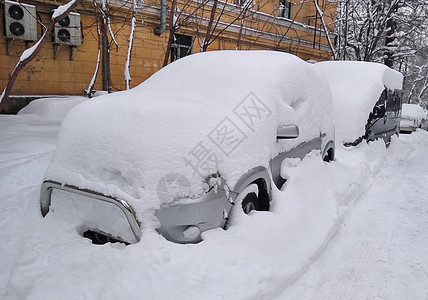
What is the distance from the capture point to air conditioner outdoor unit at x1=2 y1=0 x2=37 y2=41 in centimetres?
844

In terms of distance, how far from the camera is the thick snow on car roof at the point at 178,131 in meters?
2.21

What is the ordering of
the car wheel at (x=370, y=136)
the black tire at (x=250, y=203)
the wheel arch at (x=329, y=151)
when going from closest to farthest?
the black tire at (x=250, y=203) → the wheel arch at (x=329, y=151) → the car wheel at (x=370, y=136)

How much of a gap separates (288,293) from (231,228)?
0.60 meters

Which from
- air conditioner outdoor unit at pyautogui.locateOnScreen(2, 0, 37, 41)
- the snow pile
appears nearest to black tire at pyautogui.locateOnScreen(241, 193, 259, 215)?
the snow pile

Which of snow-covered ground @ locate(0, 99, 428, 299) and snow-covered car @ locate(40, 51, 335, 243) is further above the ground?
snow-covered car @ locate(40, 51, 335, 243)

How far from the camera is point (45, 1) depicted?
908cm

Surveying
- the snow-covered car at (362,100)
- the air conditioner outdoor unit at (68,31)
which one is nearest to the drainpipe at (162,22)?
the air conditioner outdoor unit at (68,31)

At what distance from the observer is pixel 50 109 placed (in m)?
7.66

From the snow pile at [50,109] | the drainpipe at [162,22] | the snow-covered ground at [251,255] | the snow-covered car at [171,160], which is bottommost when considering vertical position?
the snow-covered ground at [251,255]

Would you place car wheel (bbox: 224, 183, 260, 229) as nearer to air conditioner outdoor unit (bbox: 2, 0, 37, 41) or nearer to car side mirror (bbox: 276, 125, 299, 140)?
car side mirror (bbox: 276, 125, 299, 140)

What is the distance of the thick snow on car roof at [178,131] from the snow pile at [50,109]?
17.3 feet

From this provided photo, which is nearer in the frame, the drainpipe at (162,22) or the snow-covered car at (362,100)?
the snow-covered car at (362,100)

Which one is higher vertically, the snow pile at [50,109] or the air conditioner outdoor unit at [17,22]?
the air conditioner outdoor unit at [17,22]

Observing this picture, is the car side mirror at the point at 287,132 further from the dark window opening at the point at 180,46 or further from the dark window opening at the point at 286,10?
the dark window opening at the point at 286,10
